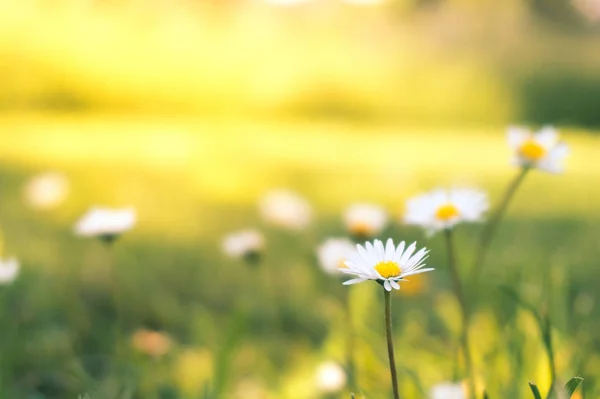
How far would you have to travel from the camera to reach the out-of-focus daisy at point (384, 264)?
33 centimetres

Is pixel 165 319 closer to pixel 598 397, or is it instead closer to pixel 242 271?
pixel 242 271

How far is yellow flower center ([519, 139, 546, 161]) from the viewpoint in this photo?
57cm

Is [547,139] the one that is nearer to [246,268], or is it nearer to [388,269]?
[388,269]

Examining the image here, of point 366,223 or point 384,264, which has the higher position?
point 366,223

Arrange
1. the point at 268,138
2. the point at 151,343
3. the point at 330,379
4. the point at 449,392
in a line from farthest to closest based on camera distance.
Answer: the point at 268,138, the point at 151,343, the point at 330,379, the point at 449,392

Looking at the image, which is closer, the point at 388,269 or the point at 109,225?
the point at 388,269

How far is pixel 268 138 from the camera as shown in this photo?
4.11ft

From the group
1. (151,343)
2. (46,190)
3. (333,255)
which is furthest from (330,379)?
(46,190)

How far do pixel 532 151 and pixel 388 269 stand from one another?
274mm

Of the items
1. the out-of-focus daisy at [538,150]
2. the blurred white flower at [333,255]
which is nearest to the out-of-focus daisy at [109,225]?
the blurred white flower at [333,255]

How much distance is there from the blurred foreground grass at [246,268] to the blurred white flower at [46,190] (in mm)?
17

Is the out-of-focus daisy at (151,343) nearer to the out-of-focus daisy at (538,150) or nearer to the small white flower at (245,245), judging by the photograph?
the small white flower at (245,245)

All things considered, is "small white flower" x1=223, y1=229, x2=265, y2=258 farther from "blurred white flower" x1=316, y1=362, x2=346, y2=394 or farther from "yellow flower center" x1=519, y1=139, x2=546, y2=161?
"yellow flower center" x1=519, y1=139, x2=546, y2=161

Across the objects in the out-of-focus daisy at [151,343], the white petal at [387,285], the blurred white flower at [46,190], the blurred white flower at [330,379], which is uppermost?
A: the blurred white flower at [46,190]
